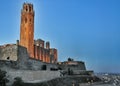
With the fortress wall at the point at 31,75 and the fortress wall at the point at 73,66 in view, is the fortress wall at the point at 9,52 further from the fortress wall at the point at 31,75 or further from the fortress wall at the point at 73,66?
the fortress wall at the point at 73,66

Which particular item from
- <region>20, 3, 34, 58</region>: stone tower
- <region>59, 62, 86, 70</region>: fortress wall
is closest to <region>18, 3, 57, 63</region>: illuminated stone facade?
<region>20, 3, 34, 58</region>: stone tower

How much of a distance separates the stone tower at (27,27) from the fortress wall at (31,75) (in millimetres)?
32496

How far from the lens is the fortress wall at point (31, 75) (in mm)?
43531

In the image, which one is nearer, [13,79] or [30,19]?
[13,79]

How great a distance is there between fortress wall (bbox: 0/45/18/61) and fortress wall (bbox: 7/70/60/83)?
487cm

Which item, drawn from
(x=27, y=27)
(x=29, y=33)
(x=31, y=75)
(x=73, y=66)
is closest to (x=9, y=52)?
(x=31, y=75)

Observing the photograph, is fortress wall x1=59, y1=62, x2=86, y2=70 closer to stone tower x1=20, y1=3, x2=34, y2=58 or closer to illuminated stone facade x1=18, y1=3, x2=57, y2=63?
illuminated stone facade x1=18, y1=3, x2=57, y2=63

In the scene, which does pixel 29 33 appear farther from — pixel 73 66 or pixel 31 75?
pixel 31 75

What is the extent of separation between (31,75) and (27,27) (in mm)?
39999

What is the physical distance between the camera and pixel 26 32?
84688 mm

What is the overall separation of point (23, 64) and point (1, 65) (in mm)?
8092

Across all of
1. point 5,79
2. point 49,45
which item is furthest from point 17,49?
point 49,45

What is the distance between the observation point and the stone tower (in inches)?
3285

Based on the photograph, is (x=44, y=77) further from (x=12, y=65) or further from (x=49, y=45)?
(x=49, y=45)
